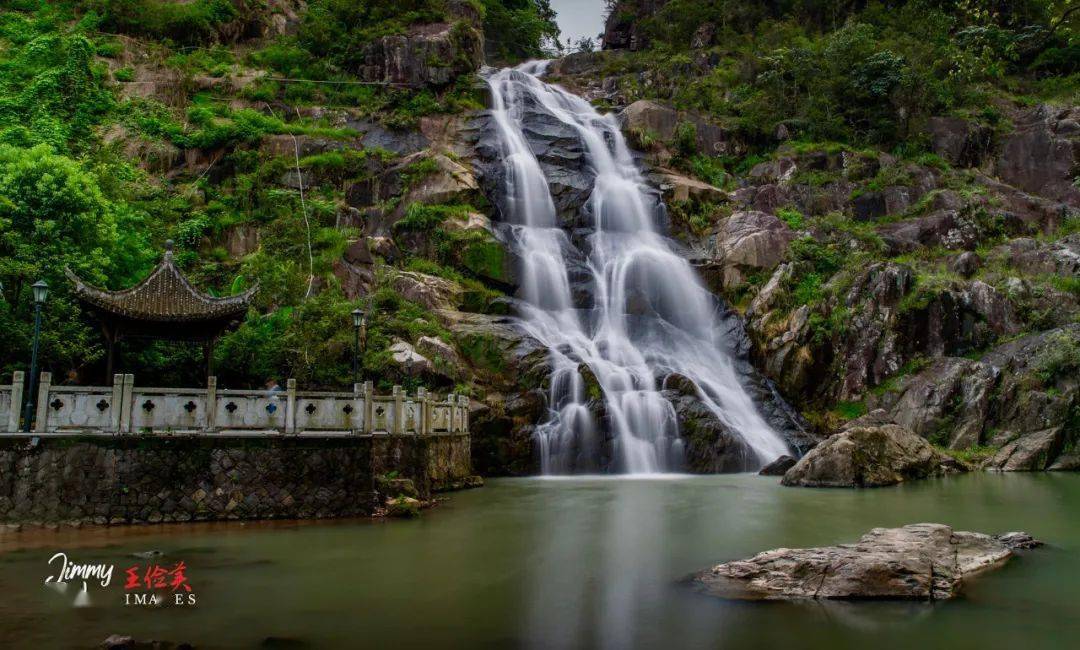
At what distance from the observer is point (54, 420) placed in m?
12.4

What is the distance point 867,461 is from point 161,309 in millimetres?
17284

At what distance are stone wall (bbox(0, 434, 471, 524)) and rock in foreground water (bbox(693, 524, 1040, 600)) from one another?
7191 millimetres

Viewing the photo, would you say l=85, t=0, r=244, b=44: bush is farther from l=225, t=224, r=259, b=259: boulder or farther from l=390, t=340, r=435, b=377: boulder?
l=390, t=340, r=435, b=377: boulder

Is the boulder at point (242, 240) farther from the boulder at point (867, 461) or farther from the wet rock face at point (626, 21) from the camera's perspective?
the wet rock face at point (626, 21)

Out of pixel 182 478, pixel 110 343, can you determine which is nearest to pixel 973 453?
pixel 182 478

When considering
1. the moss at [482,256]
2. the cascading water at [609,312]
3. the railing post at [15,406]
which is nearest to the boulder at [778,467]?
the cascading water at [609,312]

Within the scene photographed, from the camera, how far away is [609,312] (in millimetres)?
28672

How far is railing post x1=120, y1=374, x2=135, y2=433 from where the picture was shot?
41.6ft

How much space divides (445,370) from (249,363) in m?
6.00

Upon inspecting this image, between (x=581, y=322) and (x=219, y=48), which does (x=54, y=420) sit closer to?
(x=581, y=322)

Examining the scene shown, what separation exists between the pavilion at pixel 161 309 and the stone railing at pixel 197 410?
8.99ft

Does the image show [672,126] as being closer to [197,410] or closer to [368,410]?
[368,410]

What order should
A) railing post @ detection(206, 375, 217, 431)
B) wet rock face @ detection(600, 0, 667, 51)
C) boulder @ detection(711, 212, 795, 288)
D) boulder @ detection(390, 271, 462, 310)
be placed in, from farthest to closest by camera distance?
wet rock face @ detection(600, 0, 667, 51) → boulder @ detection(711, 212, 795, 288) → boulder @ detection(390, 271, 462, 310) → railing post @ detection(206, 375, 217, 431)

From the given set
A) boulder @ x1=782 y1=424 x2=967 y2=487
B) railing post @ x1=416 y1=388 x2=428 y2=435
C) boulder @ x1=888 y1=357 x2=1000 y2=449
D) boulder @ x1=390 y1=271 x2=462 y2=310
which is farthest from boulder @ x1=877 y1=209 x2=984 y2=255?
railing post @ x1=416 y1=388 x2=428 y2=435
